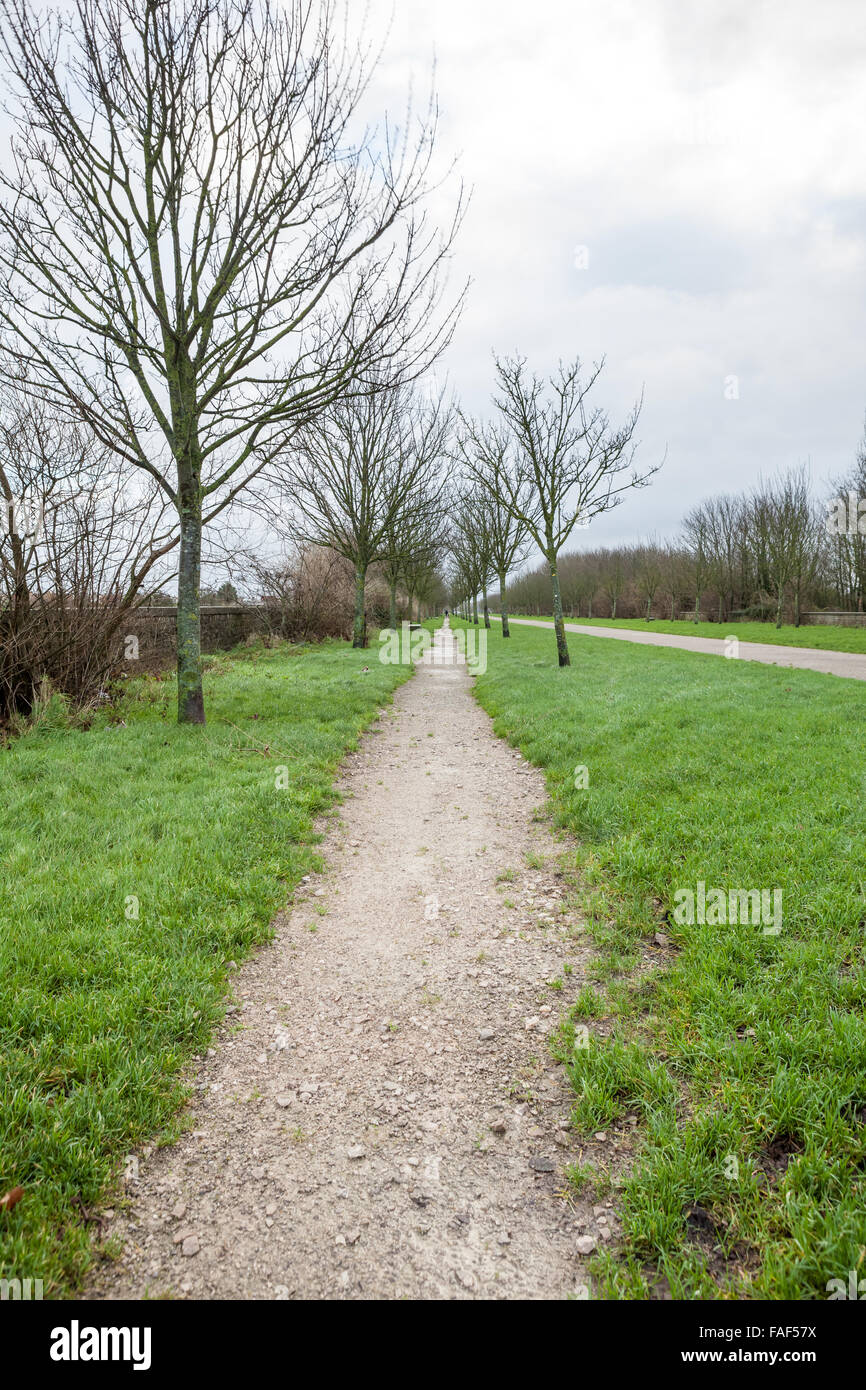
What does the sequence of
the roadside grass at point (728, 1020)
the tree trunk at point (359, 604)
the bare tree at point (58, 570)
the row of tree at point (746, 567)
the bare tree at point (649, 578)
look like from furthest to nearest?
the bare tree at point (649, 578) < the row of tree at point (746, 567) < the tree trunk at point (359, 604) < the bare tree at point (58, 570) < the roadside grass at point (728, 1020)

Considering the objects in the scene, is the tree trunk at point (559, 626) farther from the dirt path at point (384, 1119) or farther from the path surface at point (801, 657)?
the dirt path at point (384, 1119)

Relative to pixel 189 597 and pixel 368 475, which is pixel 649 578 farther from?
pixel 189 597

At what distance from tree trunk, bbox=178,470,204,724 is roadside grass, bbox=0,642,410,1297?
72 centimetres

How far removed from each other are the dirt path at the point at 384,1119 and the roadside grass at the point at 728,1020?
0.22m

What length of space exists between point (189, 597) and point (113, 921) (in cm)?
601

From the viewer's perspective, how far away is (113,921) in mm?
3510

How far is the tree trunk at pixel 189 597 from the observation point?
8492mm

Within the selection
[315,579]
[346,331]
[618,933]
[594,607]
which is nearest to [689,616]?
[594,607]

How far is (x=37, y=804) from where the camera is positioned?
523 cm

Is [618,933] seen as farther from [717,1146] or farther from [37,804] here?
[37,804]

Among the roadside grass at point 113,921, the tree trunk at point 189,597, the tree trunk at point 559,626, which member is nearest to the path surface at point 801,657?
the tree trunk at point 559,626

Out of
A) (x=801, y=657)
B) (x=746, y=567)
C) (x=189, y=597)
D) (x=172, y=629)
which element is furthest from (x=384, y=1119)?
(x=746, y=567)

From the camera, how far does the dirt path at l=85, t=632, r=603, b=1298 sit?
1.89 metres


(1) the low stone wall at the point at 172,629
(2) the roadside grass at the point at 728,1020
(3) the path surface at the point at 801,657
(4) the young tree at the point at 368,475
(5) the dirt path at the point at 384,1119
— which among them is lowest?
(5) the dirt path at the point at 384,1119
